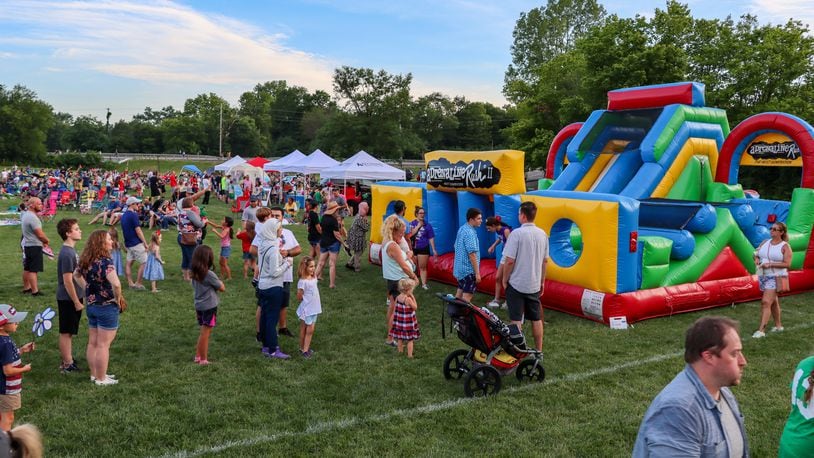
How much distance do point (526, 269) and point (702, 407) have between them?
13.3ft

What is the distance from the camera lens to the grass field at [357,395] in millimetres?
4582

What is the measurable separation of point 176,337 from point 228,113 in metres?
77.6

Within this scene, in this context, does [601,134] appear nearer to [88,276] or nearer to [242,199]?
[88,276]

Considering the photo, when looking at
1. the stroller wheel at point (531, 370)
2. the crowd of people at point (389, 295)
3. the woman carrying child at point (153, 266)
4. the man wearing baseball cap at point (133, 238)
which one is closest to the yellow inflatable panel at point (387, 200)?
the crowd of people at point (389, 295)

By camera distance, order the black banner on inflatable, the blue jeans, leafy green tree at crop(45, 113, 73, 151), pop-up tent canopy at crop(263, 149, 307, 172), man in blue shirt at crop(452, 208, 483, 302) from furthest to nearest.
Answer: leafy green tree at crop(45, 113, 73, 151) < pop-up tent canopy at crop(263, 149, 307, 172) < the black banner on inflatable < man in blue shirt at crop(452, 208, 483, 302) < the blue jeans

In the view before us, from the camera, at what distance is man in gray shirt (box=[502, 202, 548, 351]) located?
6172mm

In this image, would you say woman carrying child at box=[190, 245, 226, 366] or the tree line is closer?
woman carrying child at box=[190, 245, 226, 366]

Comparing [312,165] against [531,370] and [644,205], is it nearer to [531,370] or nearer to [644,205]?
[644,205]

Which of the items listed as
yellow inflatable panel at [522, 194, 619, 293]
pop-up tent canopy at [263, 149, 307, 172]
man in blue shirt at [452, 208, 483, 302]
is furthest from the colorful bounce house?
pop-up tent canopy at [263, 149, 307, 172]

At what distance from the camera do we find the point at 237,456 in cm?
434

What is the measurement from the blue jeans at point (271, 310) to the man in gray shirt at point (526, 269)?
2464mm

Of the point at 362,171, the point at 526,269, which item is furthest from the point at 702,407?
the point at 362,171

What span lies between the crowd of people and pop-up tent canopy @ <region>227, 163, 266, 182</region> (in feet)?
62.4

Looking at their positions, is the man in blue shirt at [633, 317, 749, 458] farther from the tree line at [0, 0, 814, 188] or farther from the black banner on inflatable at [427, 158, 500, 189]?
the tree line at [0, 0, 814, 188]
